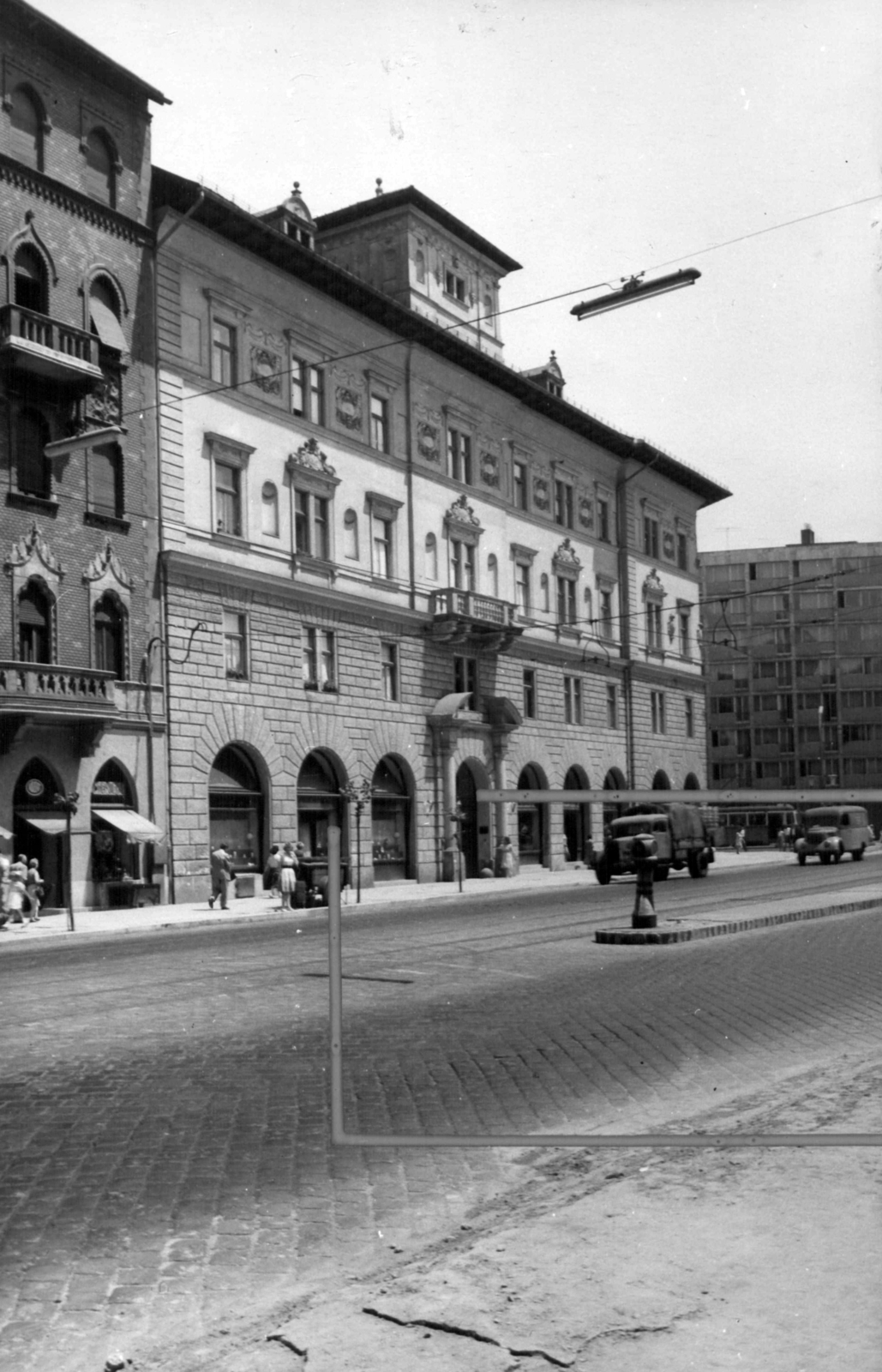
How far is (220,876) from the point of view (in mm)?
30375

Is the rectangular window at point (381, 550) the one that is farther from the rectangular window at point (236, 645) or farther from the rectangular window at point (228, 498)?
the rectangular window at point (236, 645)

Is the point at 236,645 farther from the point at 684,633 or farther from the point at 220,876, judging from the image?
the point at 684,633

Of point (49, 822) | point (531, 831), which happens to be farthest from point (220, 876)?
point (531, 831)

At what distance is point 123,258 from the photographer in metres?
33.7

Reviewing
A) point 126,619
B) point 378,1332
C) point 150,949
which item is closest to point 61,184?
point 126,619

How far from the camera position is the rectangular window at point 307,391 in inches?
1486

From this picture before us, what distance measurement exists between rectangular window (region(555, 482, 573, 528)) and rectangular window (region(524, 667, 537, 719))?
1.08 m

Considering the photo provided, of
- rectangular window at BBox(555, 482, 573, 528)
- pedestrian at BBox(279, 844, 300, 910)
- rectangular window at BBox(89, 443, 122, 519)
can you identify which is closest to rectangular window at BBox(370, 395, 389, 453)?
rectangular window at BBox(89, 443, 122, 519)

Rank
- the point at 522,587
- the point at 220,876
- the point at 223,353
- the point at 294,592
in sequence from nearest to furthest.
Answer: the point at 522,587
the point at 220,876
the point at 223,353
the point at 294,592

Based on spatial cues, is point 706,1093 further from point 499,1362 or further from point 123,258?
point 123,258

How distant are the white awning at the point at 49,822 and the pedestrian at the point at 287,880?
466 centimetres

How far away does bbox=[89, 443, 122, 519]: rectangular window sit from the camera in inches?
1267

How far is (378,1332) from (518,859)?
9.19 ft

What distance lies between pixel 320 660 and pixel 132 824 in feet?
23.8
